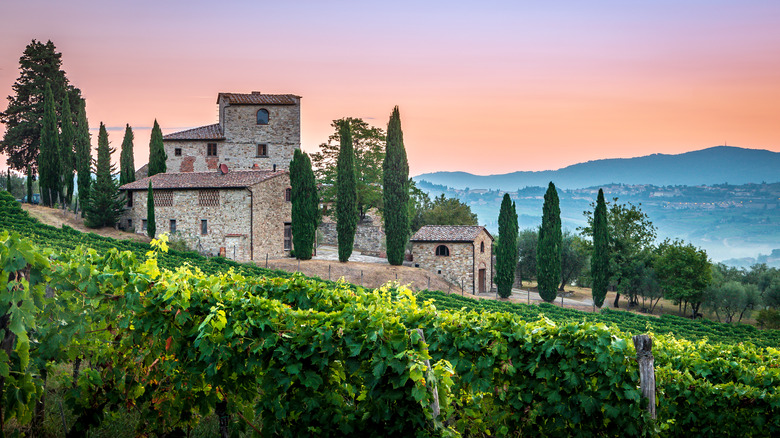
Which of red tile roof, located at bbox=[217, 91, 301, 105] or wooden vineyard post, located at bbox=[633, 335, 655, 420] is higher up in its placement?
red tile roof, located at bbox=[217, 91, 301, 105]

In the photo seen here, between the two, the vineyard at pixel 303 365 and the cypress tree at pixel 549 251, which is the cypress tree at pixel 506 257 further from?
the vineyard at pixel 303 365

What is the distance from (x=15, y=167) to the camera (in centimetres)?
4688

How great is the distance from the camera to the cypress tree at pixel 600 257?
39500 mm

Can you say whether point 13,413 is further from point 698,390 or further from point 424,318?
point 698,390

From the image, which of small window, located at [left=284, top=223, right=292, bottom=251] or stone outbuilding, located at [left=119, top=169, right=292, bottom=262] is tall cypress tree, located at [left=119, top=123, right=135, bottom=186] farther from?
small window, located at [left=284, top=223, right=292, bottom=251]

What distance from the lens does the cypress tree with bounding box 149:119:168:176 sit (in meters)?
41.7

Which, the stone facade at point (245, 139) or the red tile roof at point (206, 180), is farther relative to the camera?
the stone facade at point (245, 139)

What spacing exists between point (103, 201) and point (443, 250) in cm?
2261

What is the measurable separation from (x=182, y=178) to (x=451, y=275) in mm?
18790

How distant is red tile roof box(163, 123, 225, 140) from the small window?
10110 mm

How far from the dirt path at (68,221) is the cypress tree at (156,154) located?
19.8 feet

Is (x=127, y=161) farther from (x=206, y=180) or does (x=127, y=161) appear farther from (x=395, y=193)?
(x=395, y=193)

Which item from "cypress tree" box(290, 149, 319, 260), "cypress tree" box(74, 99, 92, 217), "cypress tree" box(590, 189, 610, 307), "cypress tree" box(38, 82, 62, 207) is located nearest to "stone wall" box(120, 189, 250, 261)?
"cypress tree" box(290, 149, 319, 260)

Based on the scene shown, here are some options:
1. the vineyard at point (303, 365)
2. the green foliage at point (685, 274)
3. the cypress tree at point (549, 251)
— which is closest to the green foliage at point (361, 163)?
the cypress tree at point (549, 251)
